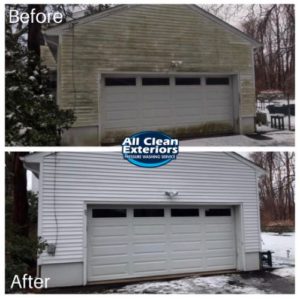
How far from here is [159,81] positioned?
6.73 m

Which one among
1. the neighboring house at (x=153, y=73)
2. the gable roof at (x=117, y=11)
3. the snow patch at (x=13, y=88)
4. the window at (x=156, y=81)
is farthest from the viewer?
the window at (x=156, y=81)

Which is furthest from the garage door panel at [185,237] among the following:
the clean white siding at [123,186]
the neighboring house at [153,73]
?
the neighboring house at [153,73]

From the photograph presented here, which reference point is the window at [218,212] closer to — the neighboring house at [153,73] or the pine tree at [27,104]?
the neighboring house at [153,73]

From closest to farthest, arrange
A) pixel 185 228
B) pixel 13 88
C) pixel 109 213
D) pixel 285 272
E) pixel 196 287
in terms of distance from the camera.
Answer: pixel 13 88
pixel 196 287
pixel 285 272
pixel 109 213
pixel 185 228

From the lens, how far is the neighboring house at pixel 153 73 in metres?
6.24

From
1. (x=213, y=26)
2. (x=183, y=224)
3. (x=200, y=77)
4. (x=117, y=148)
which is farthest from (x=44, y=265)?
(x=213, y=26)

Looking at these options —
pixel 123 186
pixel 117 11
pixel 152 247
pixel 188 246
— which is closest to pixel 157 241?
pixel 152 247

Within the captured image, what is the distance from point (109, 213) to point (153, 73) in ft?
7.32

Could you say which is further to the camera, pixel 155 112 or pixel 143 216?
pixel 143 216

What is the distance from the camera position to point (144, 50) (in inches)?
261

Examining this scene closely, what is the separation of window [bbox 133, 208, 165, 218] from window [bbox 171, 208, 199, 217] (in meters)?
0.22

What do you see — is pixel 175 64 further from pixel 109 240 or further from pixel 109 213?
pixel 109 240

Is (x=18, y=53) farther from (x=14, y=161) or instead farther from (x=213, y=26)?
(x=213, y=26)

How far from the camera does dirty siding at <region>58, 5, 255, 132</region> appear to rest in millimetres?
6312
